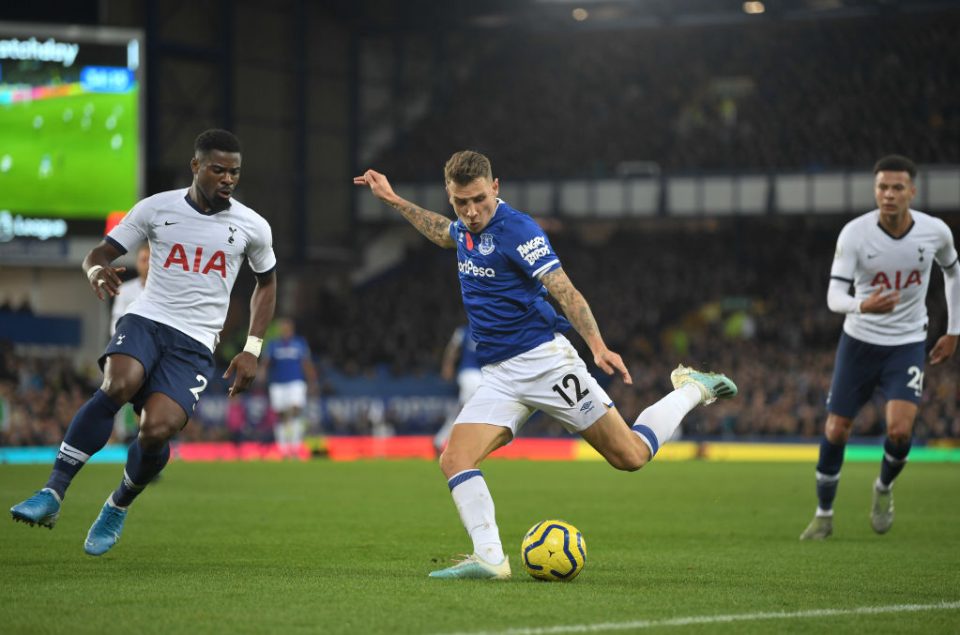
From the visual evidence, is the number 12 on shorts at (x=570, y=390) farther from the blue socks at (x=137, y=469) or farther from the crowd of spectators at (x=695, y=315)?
the crowd of spectators at (x=695, y=315)

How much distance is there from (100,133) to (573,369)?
837 inches

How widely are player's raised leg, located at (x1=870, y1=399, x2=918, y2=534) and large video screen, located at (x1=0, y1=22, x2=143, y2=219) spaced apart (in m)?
19.6

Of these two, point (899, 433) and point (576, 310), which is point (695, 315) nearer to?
point (899, 433)

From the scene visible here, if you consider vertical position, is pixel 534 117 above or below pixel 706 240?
above

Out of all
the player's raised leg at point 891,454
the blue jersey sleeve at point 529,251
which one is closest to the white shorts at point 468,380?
the player's raised leg at point 891,454

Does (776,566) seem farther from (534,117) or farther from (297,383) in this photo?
(534,117)

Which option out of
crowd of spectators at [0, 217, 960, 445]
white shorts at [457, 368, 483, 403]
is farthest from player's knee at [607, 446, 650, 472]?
crowd of spectators at [0, 217, 960, 445]

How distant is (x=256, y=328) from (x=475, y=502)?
2.09 m

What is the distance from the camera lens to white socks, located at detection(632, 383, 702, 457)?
854cm

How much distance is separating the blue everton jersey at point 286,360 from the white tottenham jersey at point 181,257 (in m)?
16.4

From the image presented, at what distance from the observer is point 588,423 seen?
8.23 metres

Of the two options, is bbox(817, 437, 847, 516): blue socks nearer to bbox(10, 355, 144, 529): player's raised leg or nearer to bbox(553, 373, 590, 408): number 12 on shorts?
bbox(553, 373, 590, 408): number 12 on shorts

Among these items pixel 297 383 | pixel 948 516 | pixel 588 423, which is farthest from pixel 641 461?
pixel 297 383

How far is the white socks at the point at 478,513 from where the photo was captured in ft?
25.9
